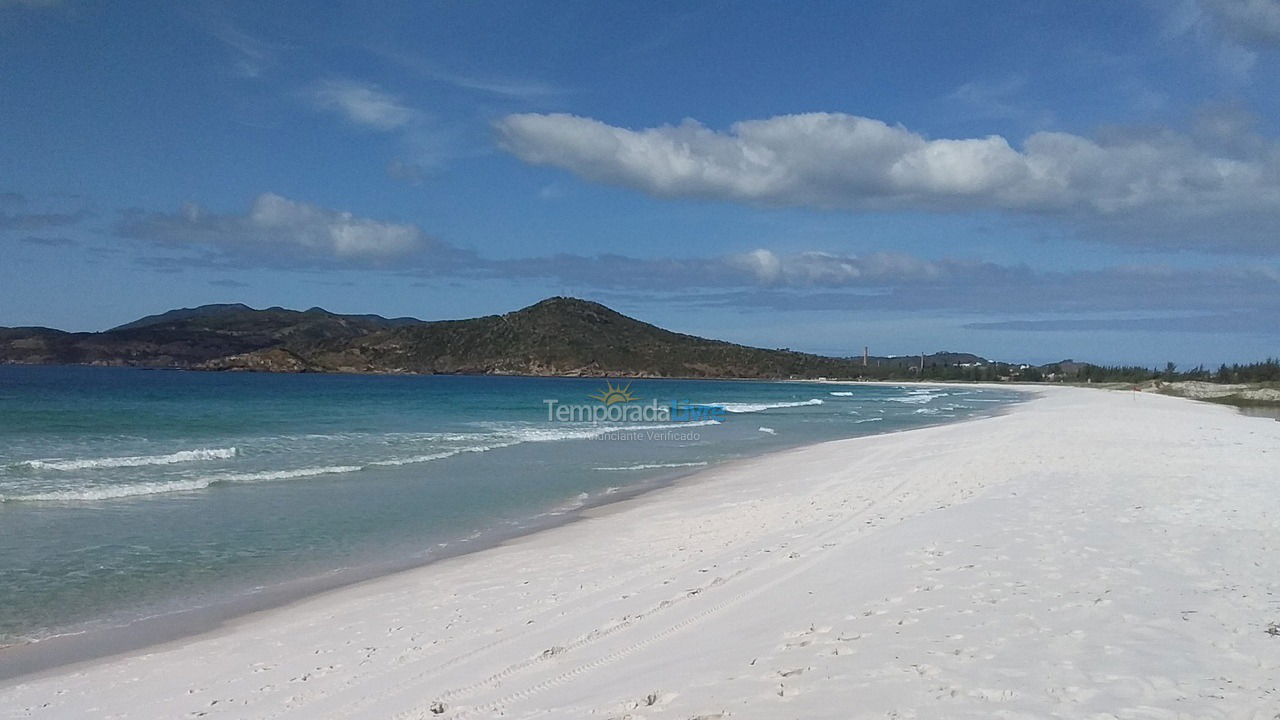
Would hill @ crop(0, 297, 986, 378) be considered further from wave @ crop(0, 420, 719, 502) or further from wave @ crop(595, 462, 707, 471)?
wave @ crop(595, 462, 707, 471)

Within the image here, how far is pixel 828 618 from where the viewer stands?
18.7ft

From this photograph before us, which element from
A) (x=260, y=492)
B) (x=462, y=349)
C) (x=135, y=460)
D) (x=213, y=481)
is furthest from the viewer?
(x=462, y=349)

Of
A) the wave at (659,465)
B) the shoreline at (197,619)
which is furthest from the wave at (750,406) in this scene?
the shoreline at (197,619)

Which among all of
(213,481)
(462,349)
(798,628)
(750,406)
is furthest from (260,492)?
(462,349)

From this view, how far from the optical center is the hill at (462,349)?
134250mm

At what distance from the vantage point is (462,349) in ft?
456

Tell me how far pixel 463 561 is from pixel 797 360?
498ft

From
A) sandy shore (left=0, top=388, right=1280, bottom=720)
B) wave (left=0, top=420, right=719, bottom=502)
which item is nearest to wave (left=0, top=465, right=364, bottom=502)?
wave (left=0, top=420, right=719, bottom=502)

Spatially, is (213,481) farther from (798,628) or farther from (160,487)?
(798,628)

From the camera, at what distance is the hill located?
13425 cm

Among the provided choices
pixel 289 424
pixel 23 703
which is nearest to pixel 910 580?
pixel 23 703

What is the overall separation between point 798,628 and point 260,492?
39.2 feet

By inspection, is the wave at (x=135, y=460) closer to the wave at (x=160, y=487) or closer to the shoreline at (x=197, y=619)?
the wave at (x=160, y=487)

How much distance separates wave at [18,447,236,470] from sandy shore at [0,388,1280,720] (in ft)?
41.2
